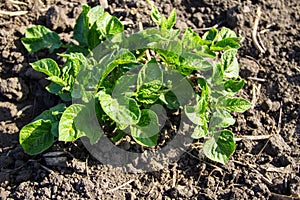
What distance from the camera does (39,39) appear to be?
2.88 m

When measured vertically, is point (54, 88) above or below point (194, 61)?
below

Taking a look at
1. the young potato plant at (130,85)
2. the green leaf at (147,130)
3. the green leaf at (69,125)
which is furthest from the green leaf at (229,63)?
the green leaf at (69,125)

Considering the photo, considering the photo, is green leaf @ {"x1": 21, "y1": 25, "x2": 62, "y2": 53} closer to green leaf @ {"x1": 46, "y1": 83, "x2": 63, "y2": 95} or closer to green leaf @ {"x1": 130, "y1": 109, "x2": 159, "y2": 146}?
green leaf @ {"x1": 46, "y1": 83, "x2": 63, "y2": 95}

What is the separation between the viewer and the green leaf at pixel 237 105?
268cm

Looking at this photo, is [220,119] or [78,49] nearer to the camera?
[220,119]

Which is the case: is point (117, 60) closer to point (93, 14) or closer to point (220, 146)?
point (93, 14)

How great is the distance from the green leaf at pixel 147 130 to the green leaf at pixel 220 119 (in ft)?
1.08

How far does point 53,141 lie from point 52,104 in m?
0.34

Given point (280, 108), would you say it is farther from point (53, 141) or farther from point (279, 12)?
point (53, 141)

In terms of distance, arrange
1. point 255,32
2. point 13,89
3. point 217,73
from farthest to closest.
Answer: point 255,32 → point 13,89 → point 217,73

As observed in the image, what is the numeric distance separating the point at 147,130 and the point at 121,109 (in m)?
0.21

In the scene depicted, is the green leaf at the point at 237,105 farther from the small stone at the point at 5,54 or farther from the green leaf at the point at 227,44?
the small stone at the point at 5,54

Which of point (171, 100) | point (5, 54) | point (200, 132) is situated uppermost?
point (5, 54)

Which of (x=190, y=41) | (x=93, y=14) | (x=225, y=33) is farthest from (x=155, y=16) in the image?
(x=225, y=33)
